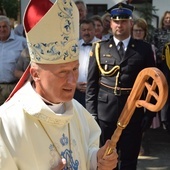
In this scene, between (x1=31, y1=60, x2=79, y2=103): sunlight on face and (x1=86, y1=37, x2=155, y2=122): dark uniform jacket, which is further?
(x1=86, y1=37, x2=155, y2=122): dark uniform jacket

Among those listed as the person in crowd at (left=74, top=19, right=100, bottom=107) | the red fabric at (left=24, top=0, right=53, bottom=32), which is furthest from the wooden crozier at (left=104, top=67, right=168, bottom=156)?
the person in crowd at (left=74, top=19, right=100, bottom=107)

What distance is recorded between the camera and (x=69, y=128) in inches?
94.3

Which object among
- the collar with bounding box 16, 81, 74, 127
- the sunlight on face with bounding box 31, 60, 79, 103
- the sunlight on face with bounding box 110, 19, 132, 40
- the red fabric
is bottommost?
the collar with bounding box 16, 81, 74, 127

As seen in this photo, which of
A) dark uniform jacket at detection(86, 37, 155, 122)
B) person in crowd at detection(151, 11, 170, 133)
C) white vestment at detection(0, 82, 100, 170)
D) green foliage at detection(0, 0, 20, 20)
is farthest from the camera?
green foliage at detection(0, 0, 20, 20)

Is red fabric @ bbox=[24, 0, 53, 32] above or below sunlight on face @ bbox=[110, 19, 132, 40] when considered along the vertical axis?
above

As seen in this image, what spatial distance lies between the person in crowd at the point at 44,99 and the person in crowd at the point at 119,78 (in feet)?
6.55

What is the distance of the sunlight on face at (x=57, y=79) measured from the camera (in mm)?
2098

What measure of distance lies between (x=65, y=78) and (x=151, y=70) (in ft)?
1.41

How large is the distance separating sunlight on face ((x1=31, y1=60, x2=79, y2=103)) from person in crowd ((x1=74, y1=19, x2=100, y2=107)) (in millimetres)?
3071

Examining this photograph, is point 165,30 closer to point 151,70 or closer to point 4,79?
point 4,79

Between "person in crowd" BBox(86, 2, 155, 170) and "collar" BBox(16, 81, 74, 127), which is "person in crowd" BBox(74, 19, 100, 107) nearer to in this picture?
"person in crowd" BBox(86, 2, 155, 170)

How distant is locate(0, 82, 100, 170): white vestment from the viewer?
2.07 metres

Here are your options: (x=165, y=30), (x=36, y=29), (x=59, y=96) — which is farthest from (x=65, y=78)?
(x=165, y=30)

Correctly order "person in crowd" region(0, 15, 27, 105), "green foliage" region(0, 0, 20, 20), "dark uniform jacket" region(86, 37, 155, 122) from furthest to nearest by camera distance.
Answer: "green foliage" region(0, 0, 20, 20), "person in crowd" region(0, 15, 27, 105), "dark uniform jacket" region(86, 37, 155, 122)
